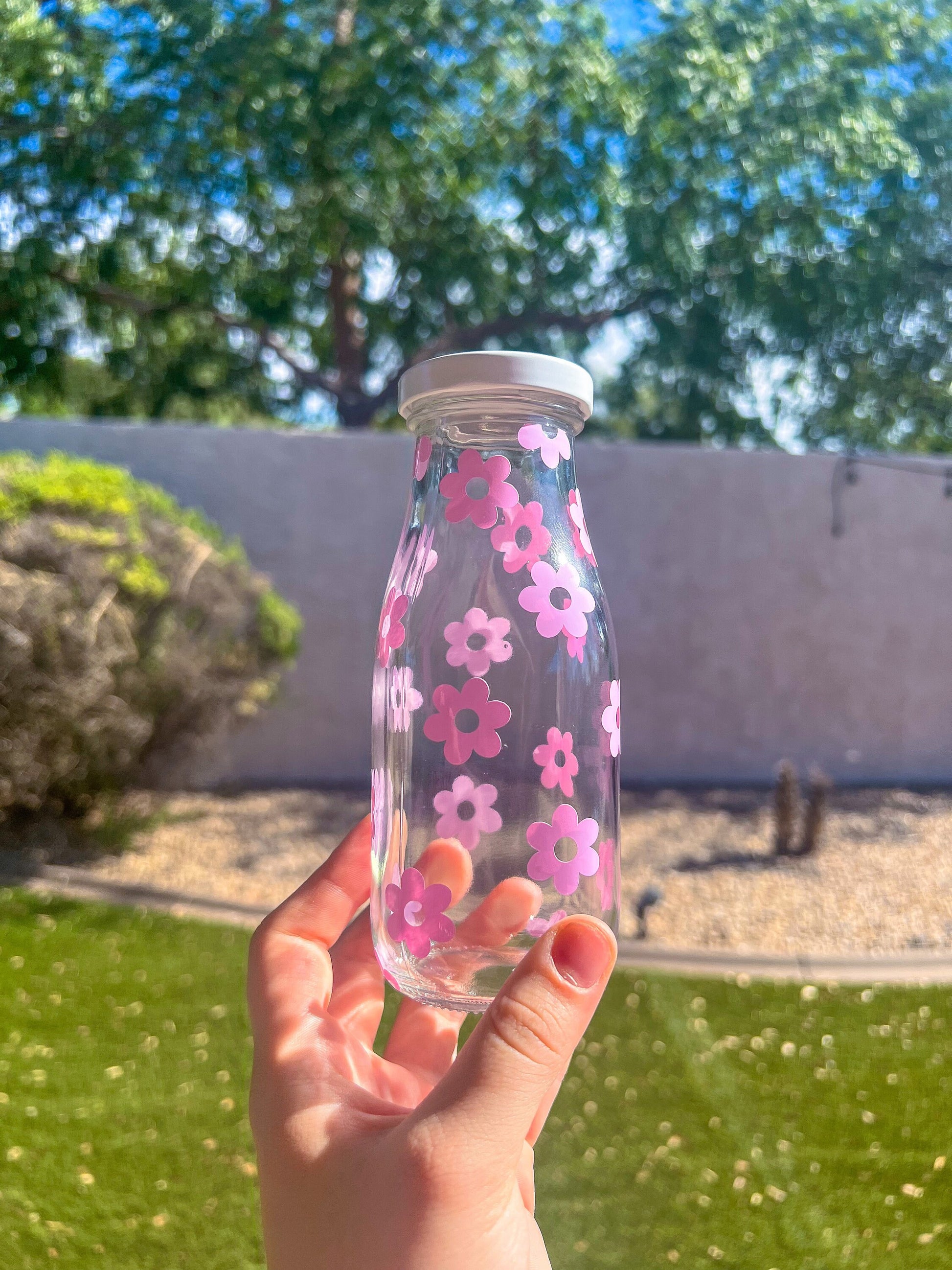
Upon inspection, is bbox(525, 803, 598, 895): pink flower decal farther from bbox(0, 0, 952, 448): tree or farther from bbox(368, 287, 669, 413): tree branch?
bbox(368, 287, 669, 413): tree branch

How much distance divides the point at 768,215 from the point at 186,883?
974cm

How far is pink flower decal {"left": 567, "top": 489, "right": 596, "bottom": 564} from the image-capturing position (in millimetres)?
1274

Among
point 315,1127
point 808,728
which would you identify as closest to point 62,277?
point 808,728

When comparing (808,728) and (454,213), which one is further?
(454,213)

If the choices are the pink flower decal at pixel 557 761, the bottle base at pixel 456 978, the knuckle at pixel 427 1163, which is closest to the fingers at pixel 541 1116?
the bottle base at pixel 456 978

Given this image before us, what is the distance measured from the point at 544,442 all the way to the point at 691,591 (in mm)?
6782

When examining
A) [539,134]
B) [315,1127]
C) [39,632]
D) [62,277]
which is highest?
[539,134]

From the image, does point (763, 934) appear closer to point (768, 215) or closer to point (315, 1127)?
point (315, 1127)

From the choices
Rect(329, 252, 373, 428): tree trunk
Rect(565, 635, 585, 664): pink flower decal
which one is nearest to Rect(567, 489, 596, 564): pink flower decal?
Rect(565, 635, 585, 664): pink flower decal

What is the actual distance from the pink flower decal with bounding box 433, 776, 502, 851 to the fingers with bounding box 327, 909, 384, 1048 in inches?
8.2

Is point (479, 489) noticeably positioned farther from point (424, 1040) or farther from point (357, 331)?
point (357, 331)

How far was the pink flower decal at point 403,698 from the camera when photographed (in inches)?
49.7

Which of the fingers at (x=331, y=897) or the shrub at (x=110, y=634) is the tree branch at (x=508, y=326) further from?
the fingers at (x=331, y=897)

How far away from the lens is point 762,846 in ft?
→ 19.9
